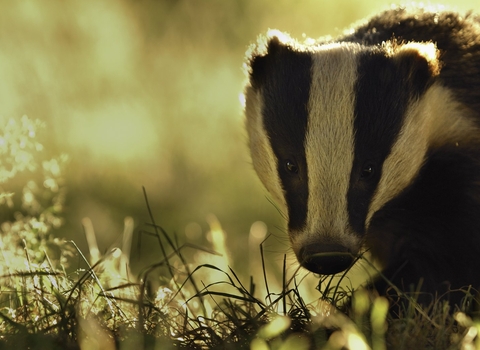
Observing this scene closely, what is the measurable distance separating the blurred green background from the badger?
104 inches

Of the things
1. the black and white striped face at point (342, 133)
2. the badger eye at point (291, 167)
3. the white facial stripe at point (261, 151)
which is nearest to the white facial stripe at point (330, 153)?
the black and white striped face at point (342, 133)

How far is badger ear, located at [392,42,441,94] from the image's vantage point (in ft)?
10.2

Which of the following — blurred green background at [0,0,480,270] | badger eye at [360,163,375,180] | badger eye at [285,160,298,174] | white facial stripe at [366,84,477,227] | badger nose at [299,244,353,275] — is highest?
blurred green background at [0,0,480,270]

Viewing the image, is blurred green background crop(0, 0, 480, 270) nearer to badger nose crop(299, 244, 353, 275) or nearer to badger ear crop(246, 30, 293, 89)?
badger ear crop(246, 30, 293, 89)

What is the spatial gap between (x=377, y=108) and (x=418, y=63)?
0.25 meters

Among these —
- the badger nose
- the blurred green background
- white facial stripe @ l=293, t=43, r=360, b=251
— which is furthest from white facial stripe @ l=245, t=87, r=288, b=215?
the blurred green background

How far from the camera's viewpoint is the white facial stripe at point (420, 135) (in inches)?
120

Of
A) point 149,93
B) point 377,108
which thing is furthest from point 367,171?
point 149,93

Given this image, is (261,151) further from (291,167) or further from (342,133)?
(342,133)

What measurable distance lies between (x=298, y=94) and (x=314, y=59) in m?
0.17

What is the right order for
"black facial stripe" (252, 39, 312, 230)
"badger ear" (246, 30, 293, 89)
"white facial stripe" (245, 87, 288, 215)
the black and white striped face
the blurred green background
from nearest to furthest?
the black and white striped face → "black facial stripe" (252, 39, 312, 230) → "white facial stripe" (245, 87, 288, 215) → "badger ear" (246, 30, 293, 89) → the blurred green background

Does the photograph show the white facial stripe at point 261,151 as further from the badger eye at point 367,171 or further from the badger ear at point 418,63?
the badger ear at point 418,63

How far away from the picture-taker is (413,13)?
11.5 feet

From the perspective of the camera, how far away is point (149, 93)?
725 centimetres
